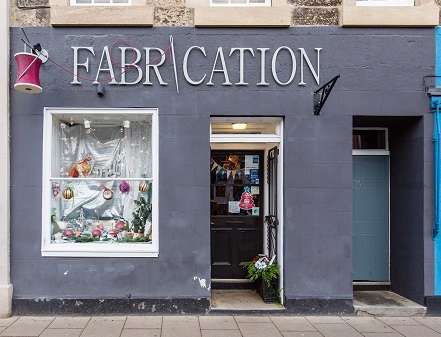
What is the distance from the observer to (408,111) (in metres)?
6.16

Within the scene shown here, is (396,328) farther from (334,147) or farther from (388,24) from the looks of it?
(388,24)

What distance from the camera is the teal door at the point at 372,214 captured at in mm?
7016

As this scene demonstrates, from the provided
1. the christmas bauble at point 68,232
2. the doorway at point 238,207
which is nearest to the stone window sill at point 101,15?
the doorway at point 238,207

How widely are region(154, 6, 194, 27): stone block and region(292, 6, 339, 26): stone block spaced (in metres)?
1.64

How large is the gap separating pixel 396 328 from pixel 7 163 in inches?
243

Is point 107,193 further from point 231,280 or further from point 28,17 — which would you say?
point 28,17

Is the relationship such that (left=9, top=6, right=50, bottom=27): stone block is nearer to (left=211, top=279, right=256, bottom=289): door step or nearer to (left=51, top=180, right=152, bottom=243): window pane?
(left=51, top=180, right=152, bottom=243): window pane

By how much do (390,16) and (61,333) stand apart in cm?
665

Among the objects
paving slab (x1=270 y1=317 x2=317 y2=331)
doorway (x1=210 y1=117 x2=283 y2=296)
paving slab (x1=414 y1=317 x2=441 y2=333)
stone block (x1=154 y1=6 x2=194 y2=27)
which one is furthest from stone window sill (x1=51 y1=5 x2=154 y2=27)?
paving slab (x1=414 y1=317 x2=441 y2=333)

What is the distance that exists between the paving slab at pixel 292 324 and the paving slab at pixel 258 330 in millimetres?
115

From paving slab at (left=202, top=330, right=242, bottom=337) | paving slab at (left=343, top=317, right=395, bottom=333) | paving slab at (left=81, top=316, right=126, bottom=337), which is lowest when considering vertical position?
paving slab at (left=343, top=317, right=395, bottom=333)

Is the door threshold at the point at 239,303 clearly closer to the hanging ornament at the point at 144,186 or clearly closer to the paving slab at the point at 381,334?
the paving slab at the point at 381,334

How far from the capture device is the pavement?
5.31 meters

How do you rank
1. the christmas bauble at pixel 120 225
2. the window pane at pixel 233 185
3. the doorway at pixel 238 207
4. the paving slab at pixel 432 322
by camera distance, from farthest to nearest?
1. the window pane at pixel 233 185
2. the doorway at pixel 238 207
3. the christmas bauble at pixel 120 225
4. the paving slab at pixel 432 322
